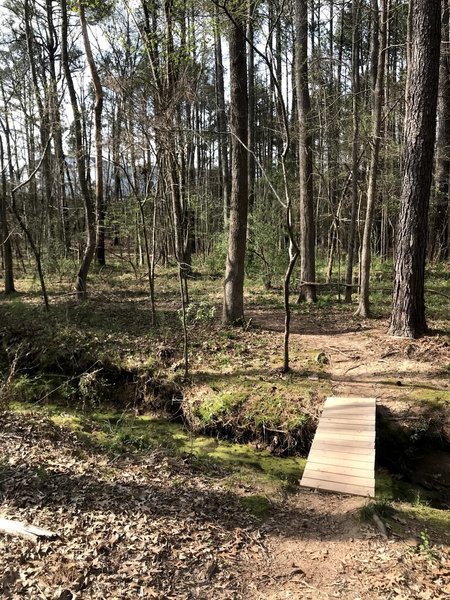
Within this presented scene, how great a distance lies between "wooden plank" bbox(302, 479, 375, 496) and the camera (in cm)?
390

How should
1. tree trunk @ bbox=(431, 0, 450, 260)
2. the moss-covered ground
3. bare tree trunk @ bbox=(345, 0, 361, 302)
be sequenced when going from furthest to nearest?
tree trunk @ bbox=(431, 0, 450, 260), bare tree trunk @ bbox=(345, 0, 361, 302), the moss-covered ground

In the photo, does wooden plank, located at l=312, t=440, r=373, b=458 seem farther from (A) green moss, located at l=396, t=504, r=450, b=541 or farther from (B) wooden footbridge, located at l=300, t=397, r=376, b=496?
Answer: (A) green moss, located at l=396, t=504, r=450, b=541

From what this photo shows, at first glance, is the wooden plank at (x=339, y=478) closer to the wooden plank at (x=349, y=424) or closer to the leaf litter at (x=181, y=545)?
the leaf litter at (x=181, y=545)

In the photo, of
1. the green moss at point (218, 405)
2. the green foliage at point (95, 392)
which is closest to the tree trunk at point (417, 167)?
the green moss at point (218, 405)

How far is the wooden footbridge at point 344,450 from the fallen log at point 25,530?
2.24 m

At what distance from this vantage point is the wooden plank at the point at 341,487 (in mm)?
3904

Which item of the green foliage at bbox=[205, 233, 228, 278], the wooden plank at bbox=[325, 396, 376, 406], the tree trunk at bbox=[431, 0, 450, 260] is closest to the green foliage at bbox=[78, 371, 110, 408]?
the wooden plank at bbox=[325, 396, 376, 406]

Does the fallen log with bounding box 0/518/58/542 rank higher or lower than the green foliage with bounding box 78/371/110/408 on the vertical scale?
higher

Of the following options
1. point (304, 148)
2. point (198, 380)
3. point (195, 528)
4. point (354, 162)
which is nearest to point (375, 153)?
point (354, 162)

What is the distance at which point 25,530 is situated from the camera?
3350 mm

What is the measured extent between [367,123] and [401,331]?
20.2ft

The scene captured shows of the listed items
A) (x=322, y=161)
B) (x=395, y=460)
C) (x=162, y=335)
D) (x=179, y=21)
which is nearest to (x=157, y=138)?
(x=179, y=21)

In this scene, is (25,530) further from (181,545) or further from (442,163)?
(442,163)

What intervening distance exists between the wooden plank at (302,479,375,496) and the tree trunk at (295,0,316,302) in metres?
6.15
